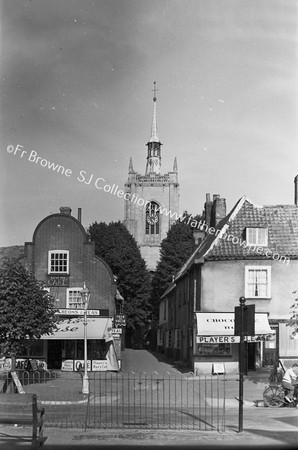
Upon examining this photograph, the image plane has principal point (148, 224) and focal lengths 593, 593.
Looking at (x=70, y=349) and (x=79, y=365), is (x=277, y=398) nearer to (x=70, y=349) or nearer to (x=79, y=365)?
(x=79, y=365)

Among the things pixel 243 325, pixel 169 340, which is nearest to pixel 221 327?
pixel 243 325

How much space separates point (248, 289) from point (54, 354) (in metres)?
11.3

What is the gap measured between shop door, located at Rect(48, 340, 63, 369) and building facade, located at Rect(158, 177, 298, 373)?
7.53 m

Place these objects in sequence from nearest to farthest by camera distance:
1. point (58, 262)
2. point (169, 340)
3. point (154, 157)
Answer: point (58, 262) → point (169, 340) → point (154, 157)

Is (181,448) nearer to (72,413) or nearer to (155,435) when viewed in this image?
(155,435)

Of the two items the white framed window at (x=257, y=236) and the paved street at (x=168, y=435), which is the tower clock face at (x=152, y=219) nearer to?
the white framed window at (x=257, y=236)

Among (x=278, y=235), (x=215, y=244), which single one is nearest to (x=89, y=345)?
(x=215, y=244)

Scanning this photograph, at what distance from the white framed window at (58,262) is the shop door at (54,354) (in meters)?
4.07

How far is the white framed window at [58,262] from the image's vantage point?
34000 mm

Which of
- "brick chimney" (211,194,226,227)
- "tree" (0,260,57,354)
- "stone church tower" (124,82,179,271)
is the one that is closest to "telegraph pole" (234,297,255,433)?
"tree" (0,260,57,354)

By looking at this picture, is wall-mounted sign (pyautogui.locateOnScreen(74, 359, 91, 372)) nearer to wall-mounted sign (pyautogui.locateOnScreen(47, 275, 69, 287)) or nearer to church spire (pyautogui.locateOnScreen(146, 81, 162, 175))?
wall-mounted sign (pyautogui.locateOnScreen(47, 275, 69, 287))

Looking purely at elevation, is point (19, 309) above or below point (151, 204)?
below

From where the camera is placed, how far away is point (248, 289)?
2981 centimetres

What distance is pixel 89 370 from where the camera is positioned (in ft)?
106
